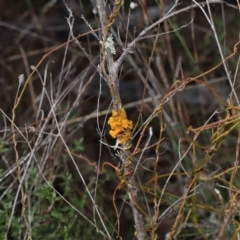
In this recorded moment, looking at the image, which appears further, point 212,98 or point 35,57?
point 35,57

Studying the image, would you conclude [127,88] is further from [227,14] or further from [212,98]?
[227,14]

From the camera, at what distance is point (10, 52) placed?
8.39 feet

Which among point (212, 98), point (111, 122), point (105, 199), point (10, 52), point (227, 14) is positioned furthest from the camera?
point (227, 14)

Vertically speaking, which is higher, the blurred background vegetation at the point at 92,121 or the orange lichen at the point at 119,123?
→ the orange lichen at the point at 119,123

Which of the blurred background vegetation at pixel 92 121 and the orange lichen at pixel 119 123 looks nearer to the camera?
the orange lichen at pixel 119 123

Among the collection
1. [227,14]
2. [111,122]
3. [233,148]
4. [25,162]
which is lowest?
[233,148]

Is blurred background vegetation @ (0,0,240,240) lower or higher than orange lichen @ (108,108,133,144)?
A: lower

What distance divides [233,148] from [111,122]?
98 centimetres

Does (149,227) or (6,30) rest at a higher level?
(6,30)

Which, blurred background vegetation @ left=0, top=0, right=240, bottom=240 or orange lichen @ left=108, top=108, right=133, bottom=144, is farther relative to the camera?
blurred background vegetation @ left=0, top=0, right=240, bottom=240

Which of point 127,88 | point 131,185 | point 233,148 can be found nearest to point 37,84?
point 127,88

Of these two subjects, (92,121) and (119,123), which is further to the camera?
(92,121)

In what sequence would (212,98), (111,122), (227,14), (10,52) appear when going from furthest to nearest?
1. (227,14)
2. (10,52)
3. (212,98)
4. (111,122)

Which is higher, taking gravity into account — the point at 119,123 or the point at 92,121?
the point at 119,123
